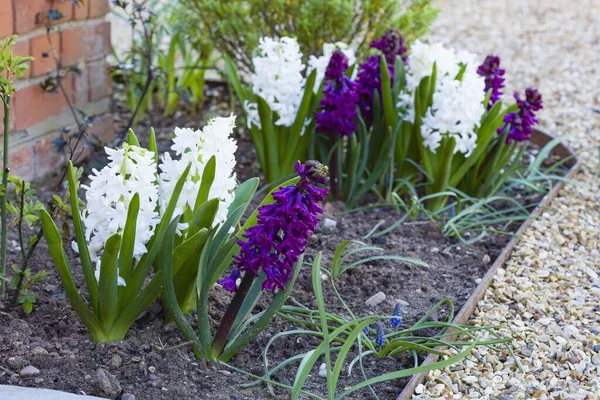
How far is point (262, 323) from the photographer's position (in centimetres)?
199

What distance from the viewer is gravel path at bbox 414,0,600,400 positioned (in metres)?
2.12

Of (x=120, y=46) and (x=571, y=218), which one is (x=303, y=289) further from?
(x=120, y=46)

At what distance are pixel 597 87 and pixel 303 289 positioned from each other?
3.34 m

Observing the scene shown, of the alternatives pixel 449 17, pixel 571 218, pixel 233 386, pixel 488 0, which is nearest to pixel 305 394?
pixel 233 386

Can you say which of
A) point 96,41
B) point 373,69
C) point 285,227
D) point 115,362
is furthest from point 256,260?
point 96,41

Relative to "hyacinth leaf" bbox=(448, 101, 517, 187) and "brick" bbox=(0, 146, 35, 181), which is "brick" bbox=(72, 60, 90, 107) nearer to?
"brick" bbox=(0, 146, 35, 181)

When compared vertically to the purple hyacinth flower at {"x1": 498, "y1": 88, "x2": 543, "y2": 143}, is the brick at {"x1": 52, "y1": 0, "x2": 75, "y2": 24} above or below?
above

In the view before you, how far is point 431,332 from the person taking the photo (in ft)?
7.50

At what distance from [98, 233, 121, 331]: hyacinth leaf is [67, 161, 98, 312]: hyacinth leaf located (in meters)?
0.03

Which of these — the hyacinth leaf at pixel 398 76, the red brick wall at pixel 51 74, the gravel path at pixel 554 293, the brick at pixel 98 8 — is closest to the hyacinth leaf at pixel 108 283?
the gravel path at pixel 554 293

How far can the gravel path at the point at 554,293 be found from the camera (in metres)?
2.12

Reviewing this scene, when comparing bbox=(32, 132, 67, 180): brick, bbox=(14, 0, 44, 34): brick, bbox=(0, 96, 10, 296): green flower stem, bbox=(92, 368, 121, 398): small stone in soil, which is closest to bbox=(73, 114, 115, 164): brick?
bbox=(32, 132, 67, 180): brick

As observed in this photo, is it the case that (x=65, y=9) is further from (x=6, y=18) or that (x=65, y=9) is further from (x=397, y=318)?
(x=397, y=318)

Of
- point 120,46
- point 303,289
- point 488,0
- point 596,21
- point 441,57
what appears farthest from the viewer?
point 488,0
